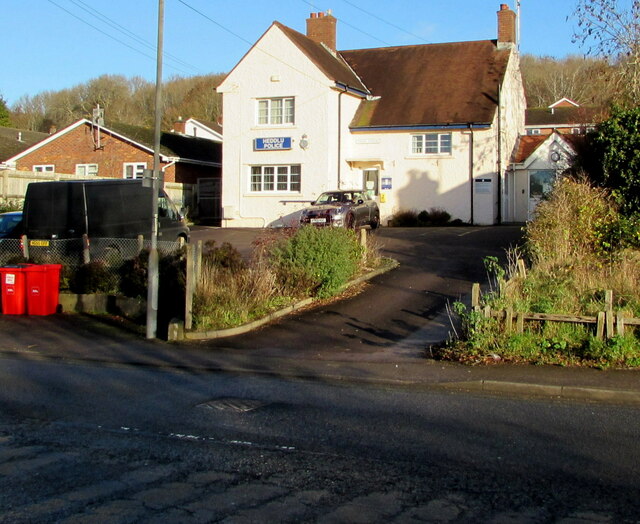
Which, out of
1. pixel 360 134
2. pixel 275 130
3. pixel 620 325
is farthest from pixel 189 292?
pixel 360 134

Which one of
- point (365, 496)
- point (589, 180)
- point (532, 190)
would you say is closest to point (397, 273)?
point (589, 180)

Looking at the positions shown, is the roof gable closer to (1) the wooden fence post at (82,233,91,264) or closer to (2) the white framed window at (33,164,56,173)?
(1) the wooden fence post at (82,233,91,264)

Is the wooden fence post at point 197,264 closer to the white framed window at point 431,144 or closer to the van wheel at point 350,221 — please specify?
the van wheel at point 350,221

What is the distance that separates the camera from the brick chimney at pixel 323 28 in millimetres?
37906

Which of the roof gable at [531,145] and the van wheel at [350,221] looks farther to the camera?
the roof gable at [531,145]

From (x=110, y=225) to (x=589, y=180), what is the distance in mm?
11419

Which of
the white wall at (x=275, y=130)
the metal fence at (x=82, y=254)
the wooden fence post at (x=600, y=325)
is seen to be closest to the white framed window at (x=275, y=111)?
the white wall at (x=275, y=130)

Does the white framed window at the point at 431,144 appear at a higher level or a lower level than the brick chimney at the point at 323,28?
lower

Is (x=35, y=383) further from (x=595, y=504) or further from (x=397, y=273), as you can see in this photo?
(x=397, y=273)

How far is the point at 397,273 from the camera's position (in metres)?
17.8

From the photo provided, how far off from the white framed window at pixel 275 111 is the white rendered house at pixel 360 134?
0.05m

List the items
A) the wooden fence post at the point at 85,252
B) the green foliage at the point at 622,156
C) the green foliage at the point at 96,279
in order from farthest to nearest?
the wooden fence post at the point at 85,252, the green foliage at the point at 622,156, the green foliage at the point at 96,279

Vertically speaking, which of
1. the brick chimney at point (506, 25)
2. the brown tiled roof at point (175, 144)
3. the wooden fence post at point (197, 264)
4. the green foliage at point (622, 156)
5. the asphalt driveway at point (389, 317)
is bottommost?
the asphalt driveway at point (389, 317)

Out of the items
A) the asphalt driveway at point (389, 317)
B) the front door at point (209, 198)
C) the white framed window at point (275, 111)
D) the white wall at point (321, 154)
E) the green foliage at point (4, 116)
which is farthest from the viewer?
the green foliage at point (4, 116)
